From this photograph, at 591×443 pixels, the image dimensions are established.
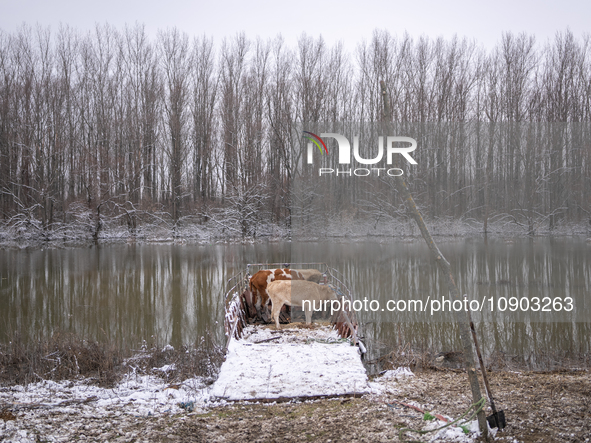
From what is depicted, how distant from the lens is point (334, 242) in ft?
85.0

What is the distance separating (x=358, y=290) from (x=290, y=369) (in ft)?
32.2

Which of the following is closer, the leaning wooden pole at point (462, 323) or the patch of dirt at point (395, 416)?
the leaning wooden pole at point (462, 323)

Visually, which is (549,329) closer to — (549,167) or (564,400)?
(564,400)

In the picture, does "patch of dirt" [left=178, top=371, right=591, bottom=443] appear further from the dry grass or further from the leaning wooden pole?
the dry grass

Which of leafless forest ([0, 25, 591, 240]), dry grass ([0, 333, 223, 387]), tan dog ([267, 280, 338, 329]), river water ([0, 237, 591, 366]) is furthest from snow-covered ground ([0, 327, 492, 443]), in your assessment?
leafless forest ([0, 25, 591, 240])

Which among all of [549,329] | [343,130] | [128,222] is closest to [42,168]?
[128,222]

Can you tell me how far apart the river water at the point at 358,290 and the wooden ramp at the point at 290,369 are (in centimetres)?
169

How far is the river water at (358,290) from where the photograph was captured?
10.8 m

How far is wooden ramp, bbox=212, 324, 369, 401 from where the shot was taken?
5984 millimetres

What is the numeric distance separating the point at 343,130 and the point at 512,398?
1110 inches

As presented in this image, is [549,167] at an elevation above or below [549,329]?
above

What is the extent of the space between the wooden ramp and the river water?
1.69 metres

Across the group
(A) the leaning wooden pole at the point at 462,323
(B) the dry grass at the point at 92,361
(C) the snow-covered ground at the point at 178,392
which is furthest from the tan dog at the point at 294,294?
(A) the leaning wooden pole at the point at 462,323

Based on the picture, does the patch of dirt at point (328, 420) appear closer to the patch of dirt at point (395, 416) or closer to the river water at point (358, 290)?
the patch of dirt at point (395, 416)
